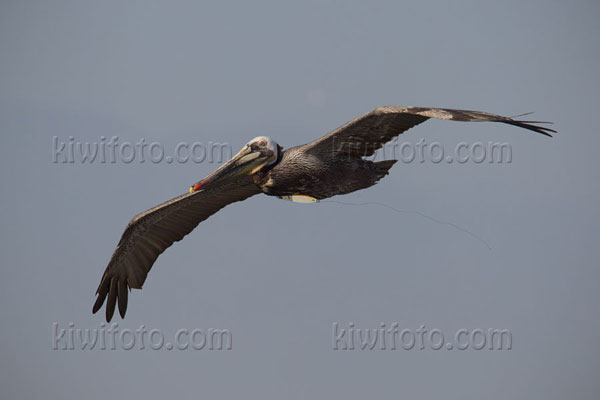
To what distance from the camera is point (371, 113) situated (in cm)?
1328

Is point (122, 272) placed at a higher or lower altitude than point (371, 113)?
lower

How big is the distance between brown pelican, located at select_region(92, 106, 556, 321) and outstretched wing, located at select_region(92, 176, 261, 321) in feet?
0.07

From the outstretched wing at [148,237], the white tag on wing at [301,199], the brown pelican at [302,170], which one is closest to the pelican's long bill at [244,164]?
the brown pelican at [302,170]

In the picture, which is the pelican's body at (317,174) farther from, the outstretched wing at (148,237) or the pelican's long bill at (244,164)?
the outstretched wing at (148,237)

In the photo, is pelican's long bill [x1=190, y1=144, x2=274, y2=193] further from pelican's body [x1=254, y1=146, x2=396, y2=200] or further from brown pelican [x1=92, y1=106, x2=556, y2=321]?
pelican's body [x1=254, y1=146, x2=396, y2=200]

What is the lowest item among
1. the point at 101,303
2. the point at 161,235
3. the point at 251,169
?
the point at 101,303

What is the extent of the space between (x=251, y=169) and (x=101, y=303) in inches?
199

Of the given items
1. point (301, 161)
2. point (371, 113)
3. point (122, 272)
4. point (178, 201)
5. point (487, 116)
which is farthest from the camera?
point (122, 272)

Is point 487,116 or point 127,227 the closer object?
point 487,116

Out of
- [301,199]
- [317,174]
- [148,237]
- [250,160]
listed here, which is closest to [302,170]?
[317,174]

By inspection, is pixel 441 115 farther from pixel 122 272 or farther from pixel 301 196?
pixel 122 272

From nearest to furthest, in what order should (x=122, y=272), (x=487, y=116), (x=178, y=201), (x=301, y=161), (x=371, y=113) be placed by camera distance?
(x=487, y=116) < (x=371, y=113) < (x=301, y=161) < (x=178, y=201) < (x=122, y=272)

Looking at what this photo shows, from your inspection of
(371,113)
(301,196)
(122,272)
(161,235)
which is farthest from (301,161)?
(122,272)

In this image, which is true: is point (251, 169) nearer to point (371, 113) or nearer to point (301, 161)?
point (301, 161)
